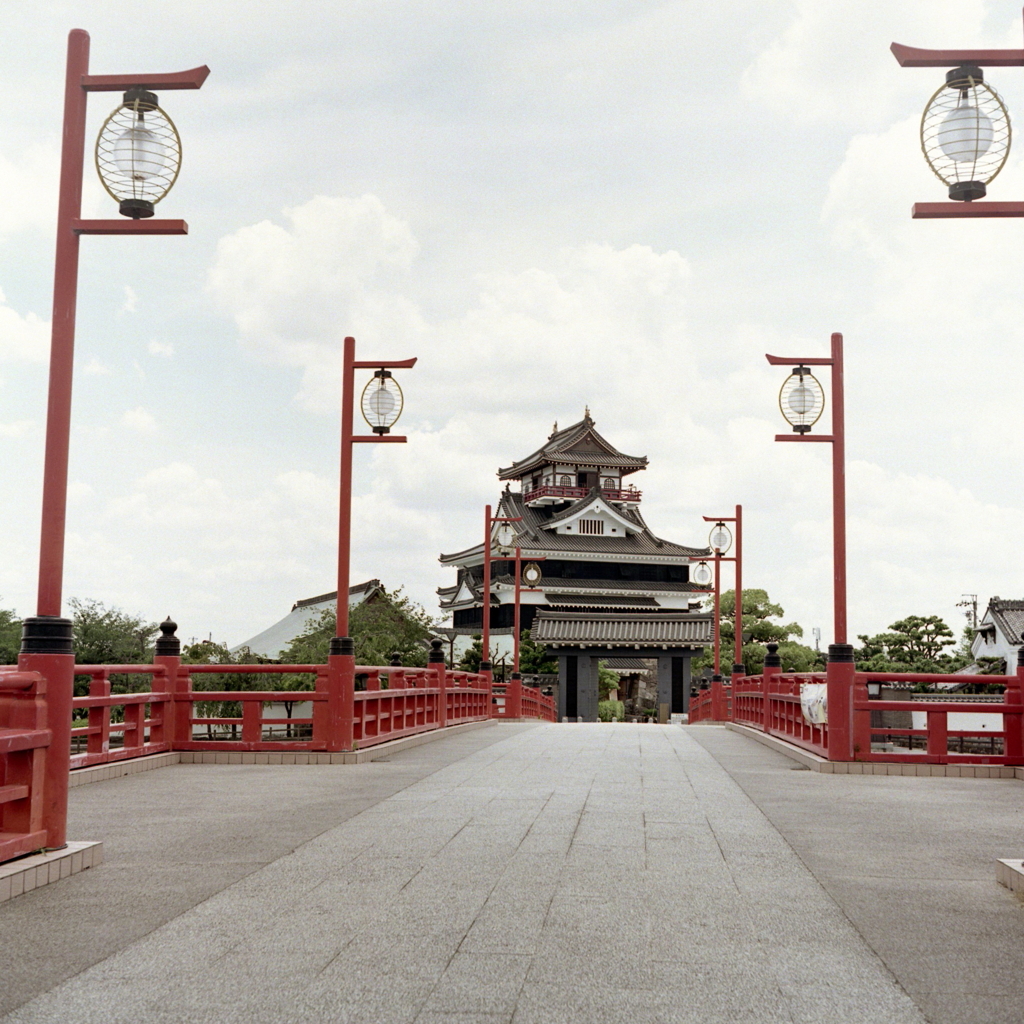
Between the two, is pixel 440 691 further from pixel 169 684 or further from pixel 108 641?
pixel 108 641

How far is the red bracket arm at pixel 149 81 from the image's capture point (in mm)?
6352

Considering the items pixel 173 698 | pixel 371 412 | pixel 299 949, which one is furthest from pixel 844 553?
pixel 299 949

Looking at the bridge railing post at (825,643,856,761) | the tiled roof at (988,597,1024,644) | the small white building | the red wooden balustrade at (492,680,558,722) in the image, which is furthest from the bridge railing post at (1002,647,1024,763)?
the tiled roof at (988,597,1024,644)

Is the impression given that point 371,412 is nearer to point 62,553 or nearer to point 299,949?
point 62,553

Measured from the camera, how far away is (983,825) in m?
7.57

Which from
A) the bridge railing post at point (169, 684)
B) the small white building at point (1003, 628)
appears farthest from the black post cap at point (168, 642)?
the small white building at point (1003, 628)

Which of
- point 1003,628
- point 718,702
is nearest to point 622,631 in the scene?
point 1003,628

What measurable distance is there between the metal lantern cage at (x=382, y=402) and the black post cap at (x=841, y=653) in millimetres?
5255

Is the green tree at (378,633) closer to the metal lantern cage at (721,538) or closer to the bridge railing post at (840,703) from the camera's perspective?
the metal lantern cage at (721,538)

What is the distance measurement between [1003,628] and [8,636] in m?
34.5

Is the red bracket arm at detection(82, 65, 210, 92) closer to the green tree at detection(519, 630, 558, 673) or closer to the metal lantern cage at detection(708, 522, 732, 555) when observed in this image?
the metal lantern cage at detection(708, 522, 732, 555)

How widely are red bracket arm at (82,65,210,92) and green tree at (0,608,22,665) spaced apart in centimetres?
2589

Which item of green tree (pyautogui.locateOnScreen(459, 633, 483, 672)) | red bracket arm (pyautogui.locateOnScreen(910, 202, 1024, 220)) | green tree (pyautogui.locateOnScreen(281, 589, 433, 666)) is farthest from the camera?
green tree (pyautogui.locateOnScreen(459, 633, 483, 672))

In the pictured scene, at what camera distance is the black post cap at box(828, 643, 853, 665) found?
11.4m
